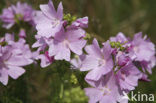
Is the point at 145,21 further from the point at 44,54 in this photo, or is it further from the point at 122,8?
the point at 44,54

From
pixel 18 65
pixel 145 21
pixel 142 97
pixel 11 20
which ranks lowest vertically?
pixel 142 97

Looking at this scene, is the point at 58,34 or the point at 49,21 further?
the point at 49,21

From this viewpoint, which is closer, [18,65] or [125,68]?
[125,68]

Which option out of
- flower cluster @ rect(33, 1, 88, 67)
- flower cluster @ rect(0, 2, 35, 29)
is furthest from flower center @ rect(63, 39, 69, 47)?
flower cluster @ rect(0, 2, 35, 29)

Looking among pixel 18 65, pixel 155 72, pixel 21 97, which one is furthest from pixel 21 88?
pixel 155 72

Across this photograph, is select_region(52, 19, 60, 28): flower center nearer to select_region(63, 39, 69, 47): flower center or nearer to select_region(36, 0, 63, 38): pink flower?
select_region(36, 0, 63, 38): pink flower

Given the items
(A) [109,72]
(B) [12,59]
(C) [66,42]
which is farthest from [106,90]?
(B) [12,59]

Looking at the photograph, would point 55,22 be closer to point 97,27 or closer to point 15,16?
point 97,27
